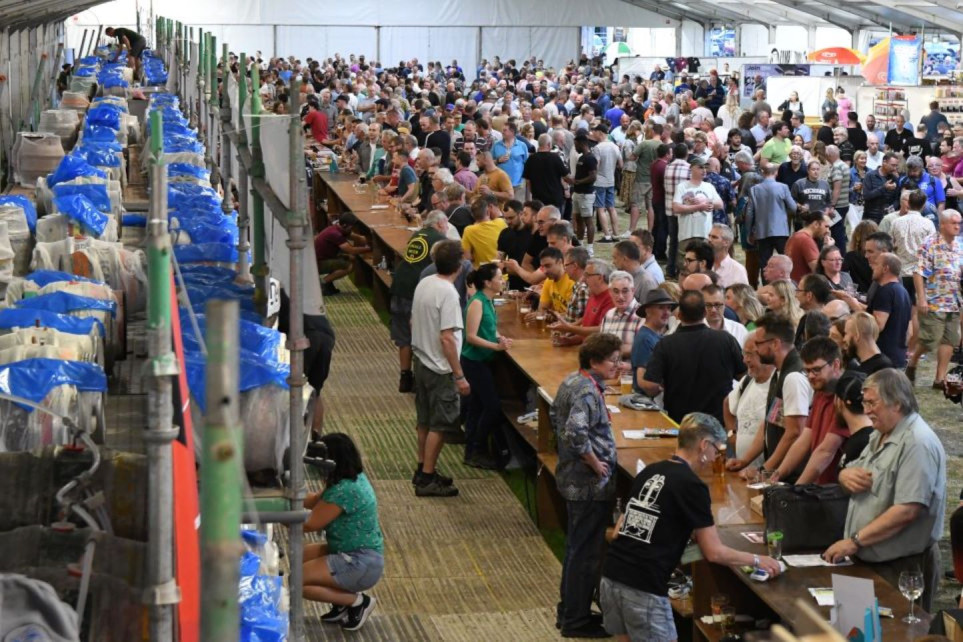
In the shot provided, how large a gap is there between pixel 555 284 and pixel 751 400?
9.31 feet

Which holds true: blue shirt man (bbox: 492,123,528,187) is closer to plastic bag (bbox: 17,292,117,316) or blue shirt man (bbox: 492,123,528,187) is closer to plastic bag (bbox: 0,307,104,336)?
plastic bag (bbox: 17,292,117,316)

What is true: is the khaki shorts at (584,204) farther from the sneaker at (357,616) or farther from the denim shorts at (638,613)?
the denim shorts at (638,613)

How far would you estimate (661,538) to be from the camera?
527 centimetres

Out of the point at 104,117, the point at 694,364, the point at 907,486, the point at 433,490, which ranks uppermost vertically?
the point at 104,117

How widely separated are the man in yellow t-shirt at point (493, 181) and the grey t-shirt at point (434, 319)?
4.65 m

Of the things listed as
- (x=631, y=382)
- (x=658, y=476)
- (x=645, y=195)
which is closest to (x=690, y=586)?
(x=658, y=476)

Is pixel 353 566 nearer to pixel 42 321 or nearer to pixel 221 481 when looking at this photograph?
pixel 42 321

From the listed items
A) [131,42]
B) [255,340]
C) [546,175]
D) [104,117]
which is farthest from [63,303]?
[131,42]

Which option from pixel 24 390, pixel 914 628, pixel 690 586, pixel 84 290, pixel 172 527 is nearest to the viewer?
pixel 172 527

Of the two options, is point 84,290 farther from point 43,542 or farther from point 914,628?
point 914,628

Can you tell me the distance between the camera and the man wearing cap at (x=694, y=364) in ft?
23.5

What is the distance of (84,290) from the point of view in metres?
5.68

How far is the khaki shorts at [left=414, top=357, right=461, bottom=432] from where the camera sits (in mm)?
8320

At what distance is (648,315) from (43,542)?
481cm
